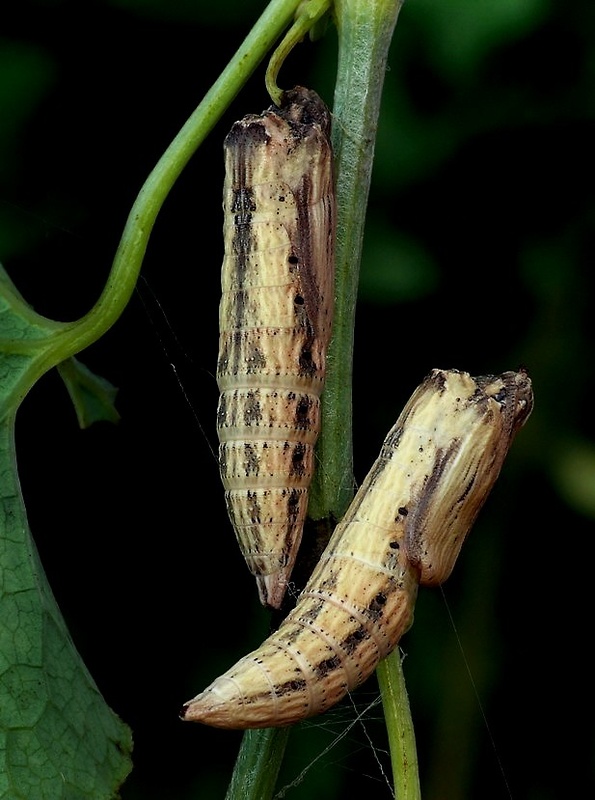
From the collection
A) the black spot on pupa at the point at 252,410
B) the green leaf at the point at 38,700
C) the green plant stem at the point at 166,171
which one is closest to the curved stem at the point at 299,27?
the green plant stem at the point at 166,171

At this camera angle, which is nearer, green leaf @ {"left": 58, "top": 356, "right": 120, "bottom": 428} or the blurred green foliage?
→ green leaf @ {"left": 58, "top": 356, "right": 120, "bottom": 428}

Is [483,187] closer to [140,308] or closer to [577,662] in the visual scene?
[140,308]

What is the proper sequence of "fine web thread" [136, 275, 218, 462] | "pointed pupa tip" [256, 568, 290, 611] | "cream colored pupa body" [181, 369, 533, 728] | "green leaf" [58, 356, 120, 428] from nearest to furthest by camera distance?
"cream colored pupa body" [181, 369, 533, 728], "pointed pupa tip" [256, 568, 290, 611], "green leaf" [58, 356, 120, 428], "fine web thread" [136, 275, 218, 462]

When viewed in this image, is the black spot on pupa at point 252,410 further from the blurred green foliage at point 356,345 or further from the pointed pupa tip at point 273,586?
the blurred green foliage at point 356,345

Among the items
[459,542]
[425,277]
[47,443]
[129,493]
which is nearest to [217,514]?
[129,493]

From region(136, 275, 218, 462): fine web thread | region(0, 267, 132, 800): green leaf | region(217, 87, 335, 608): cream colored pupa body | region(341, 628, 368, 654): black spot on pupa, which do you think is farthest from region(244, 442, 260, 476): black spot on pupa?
region(136, 275, 218, 462): fine web thread

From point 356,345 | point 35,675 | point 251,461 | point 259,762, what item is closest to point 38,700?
point 35,675

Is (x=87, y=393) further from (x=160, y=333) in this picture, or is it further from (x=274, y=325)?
(x=274, y=325)

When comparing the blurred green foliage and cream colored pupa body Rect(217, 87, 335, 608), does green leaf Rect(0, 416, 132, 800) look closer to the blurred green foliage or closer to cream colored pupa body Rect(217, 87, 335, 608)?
cream colored pupa body Rect(217, 87, 335, 608)

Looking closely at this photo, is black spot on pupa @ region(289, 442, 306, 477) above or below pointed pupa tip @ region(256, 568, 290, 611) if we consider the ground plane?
above
